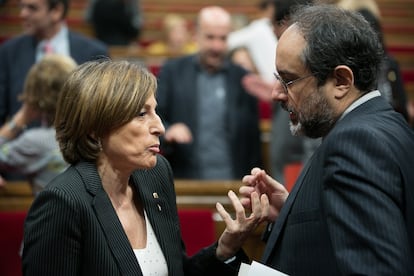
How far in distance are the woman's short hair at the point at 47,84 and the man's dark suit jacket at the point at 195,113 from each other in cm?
145

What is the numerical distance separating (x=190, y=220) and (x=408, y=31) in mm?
6579

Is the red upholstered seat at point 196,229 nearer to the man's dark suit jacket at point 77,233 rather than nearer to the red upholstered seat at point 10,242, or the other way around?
the red upholstered seat at point 10,242

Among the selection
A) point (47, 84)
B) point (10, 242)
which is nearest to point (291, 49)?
point (47, 84)

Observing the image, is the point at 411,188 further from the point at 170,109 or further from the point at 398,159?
the point at 170,109

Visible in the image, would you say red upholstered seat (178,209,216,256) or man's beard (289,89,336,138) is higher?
man's beard (289,89,336,138)

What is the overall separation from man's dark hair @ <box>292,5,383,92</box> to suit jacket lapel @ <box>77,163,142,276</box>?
621 mm

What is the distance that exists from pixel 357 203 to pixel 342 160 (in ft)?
0.35

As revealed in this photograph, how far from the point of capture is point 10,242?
3.34 metres

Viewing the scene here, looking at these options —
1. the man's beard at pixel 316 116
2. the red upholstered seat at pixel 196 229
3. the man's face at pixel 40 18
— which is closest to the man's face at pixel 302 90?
the man's beard at pixel 316 116

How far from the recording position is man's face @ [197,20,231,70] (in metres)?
4.66

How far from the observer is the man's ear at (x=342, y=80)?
189 centimetres

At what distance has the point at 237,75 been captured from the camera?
468 centimetres

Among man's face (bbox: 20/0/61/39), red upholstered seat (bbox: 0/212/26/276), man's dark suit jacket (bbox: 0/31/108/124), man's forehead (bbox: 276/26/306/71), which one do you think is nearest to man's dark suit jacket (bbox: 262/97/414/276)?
man's forehead (bbox: 276/26/306/71)

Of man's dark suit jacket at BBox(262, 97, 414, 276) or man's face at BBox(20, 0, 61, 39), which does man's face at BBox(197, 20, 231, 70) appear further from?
man's dark suit jacket at BBox(262, 97, 414, 276)
